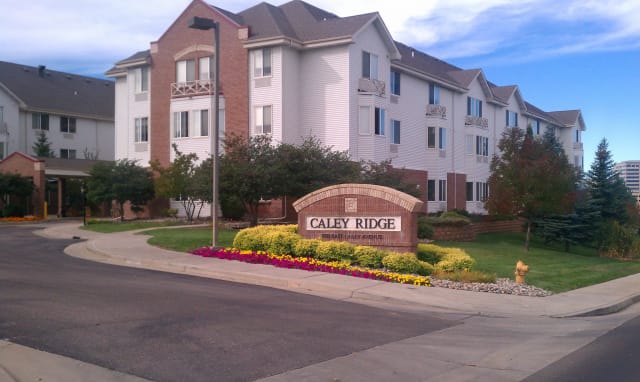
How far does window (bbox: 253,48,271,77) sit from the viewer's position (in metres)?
35.4

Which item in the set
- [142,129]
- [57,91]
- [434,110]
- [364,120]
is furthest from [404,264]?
[57,91]

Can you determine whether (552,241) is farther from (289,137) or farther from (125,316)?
(125,316)

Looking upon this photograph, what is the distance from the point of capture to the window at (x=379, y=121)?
36.3 meters

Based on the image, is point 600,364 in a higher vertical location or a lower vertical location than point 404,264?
lower

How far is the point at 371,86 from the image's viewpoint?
118 feet

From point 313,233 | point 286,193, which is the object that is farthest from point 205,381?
point 286,193

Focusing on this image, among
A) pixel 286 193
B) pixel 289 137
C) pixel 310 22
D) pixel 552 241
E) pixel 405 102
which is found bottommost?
pixel 552 241

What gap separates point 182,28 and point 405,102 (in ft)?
45.3

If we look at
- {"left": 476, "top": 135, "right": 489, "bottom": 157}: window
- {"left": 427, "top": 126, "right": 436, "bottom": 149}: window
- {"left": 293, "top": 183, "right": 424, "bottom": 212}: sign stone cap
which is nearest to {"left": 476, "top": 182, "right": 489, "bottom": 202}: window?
{"left": 476, "top": 135, "right": 489, "bottom": 157}: window

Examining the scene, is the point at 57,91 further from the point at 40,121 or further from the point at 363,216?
the point at 363,216

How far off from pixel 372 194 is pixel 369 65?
19.0 m

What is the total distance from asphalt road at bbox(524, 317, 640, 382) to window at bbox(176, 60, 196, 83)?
30798 mm

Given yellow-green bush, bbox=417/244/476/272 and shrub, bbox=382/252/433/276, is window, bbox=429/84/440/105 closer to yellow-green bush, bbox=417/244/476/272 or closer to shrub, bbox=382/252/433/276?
yellow-green bush, bbox=417/244/476/272

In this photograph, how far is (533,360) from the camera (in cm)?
911
